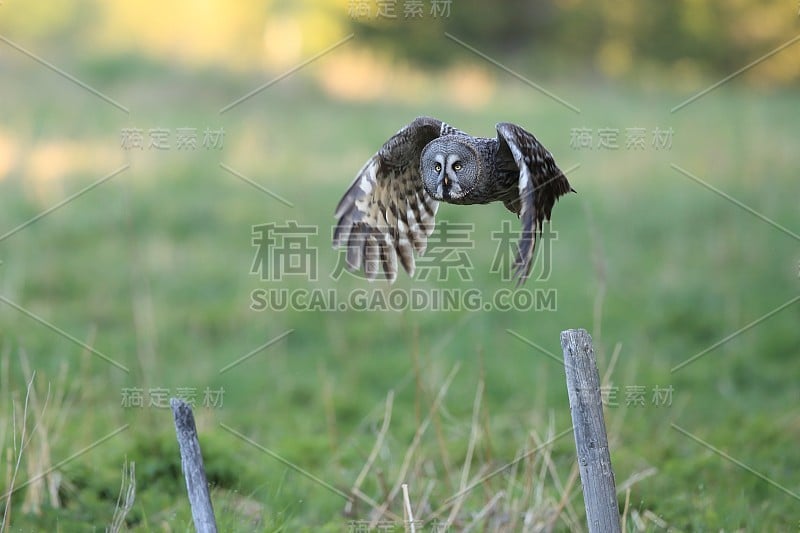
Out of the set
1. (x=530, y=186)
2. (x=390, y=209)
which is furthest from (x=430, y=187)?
(x=530, y=186)

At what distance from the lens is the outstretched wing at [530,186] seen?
15.1 feet

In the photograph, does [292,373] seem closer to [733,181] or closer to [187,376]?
[187,376]

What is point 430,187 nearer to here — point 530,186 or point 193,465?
point 530,186

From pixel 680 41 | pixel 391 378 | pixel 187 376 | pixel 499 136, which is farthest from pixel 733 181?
pixel 680 41

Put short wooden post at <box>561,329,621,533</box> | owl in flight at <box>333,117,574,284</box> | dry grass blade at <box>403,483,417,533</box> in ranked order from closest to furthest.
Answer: short wooden post at <box>561,329,621,533</box>, dry grass blade at <box>403,483,417,533</box>, owl in flight at <box>333,117,574,284</box>

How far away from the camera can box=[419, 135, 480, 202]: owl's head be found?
209 inches

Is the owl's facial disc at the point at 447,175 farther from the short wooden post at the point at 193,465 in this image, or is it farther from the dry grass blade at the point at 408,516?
the short wooden post at the point at 193,465

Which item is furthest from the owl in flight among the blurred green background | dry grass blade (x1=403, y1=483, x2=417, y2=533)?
dry grass blade (x1=403, y1=483, x2=417, y2=533)

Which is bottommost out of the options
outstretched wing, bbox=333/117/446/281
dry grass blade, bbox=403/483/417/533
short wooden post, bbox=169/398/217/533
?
dry grass blade, bbox=403/483/417/533

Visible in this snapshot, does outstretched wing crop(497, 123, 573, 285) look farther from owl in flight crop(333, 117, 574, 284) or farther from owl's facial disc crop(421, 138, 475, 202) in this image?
owl's facial disc crop(421, 138, 475, 202)

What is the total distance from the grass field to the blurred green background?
0.12 ft

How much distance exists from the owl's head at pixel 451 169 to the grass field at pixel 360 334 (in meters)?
0.70

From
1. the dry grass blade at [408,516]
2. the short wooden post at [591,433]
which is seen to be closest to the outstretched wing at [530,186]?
the short wooden post at [591,433]

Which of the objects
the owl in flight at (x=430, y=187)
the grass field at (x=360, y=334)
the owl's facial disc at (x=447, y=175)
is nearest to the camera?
the owl in flight at (x=430, y=187)
